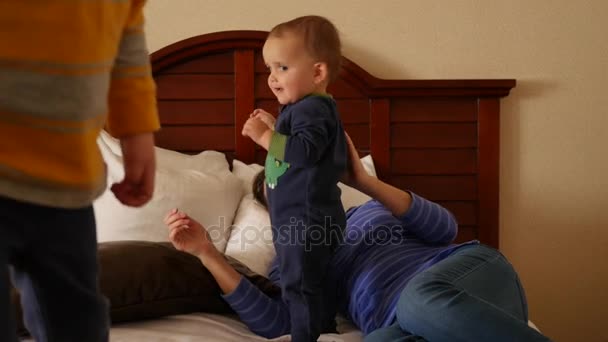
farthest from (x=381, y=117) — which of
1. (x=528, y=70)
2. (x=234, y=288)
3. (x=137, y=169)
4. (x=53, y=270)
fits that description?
(x=53, y=270)

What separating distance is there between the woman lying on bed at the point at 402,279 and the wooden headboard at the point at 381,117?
2.13ft

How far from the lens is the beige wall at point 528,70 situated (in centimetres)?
256

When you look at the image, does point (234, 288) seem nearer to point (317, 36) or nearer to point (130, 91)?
point (317, 36)

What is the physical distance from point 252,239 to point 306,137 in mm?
568

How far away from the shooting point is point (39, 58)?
67 cm

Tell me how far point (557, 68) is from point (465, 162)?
0.51 meters

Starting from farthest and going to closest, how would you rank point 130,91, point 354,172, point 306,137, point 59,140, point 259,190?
1. point 259,190
2. point 354,172
3. point 306,137
4. point 130,91
5. point 59,140

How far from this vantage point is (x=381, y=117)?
2520 mm

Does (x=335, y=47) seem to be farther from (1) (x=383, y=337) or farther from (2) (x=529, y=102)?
(2) (x=529, y=102)

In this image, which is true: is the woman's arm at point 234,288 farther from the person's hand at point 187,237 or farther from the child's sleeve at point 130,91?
the child's sleeve at point 130,91

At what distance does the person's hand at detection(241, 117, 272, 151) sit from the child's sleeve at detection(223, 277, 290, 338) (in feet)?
1.12

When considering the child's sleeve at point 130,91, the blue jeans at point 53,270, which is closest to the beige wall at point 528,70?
the child's sleeve at point 130,91

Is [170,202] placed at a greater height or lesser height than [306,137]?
lesser

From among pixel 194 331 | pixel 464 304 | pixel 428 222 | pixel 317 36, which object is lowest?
pixel 194 331
